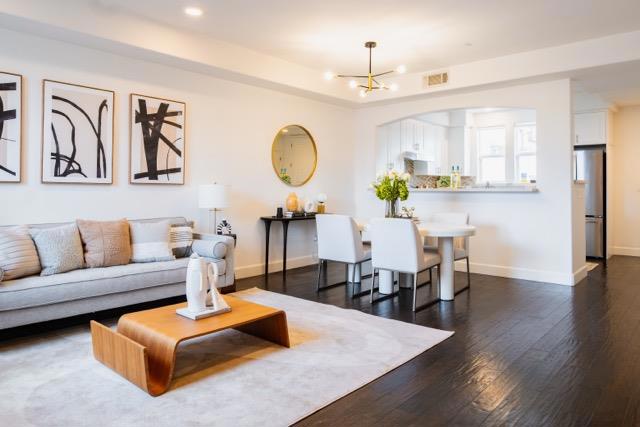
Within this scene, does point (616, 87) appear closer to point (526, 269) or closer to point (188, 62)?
point (526, 269)

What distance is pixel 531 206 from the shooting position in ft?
18.0

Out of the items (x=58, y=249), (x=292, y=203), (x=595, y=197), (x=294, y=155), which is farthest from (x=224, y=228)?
(x=595, y=197)

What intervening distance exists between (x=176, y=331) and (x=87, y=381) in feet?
1.86

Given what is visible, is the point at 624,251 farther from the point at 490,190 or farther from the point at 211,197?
the point at 211,197

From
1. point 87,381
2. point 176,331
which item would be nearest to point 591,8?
point 176,331

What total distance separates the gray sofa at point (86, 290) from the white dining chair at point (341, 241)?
120 centimetres

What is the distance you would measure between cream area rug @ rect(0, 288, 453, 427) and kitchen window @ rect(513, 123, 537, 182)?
20.7 ft

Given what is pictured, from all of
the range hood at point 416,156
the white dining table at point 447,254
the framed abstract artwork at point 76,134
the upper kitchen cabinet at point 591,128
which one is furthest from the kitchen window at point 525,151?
the framed abstract artwork at point 76,134

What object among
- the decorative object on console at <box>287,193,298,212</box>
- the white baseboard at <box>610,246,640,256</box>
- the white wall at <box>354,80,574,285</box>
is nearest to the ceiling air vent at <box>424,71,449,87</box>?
the white wall at <box>354,80,574,285</box>

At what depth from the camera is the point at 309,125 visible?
252 inches

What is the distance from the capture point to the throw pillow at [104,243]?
12.1 ft

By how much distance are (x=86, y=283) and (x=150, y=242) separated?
2.63 feet

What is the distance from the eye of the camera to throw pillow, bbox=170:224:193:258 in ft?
14.1

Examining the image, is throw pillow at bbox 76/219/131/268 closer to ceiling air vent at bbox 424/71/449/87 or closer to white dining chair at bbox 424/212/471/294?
white dining chair at bbox 424/212/471/294
